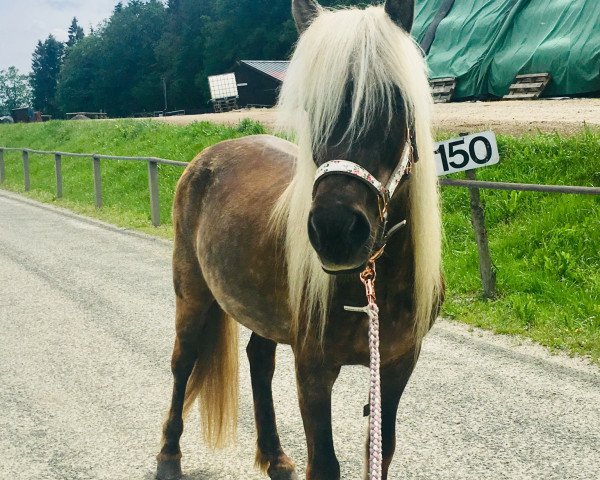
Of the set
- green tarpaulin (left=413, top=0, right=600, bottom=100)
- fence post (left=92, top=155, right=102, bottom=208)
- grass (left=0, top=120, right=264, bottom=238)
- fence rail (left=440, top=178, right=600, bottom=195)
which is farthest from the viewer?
green tarpaulin (left=413, top=0, right=600, bottom=100)

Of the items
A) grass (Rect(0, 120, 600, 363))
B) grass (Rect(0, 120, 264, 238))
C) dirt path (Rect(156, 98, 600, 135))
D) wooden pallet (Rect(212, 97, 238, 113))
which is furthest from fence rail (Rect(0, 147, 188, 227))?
wooden pallet (Rect(212, 97, 238, 113))

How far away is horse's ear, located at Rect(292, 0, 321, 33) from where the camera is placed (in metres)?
2.40

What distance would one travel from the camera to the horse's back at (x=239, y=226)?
2.78 m

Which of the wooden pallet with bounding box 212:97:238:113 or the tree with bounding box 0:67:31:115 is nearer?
the wooden pallet with bounding box 212:97:238:113

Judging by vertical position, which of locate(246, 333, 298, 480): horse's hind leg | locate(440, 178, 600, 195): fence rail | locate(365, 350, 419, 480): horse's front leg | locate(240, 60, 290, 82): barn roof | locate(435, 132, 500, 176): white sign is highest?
locate(240, 60, 290, 82): barn roof

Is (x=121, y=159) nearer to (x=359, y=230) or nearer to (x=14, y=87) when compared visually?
(x=359, y=230)

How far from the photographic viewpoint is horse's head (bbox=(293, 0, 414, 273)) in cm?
187

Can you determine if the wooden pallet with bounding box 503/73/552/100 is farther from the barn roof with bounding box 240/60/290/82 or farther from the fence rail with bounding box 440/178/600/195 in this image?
the barn roof with bounding box 240/60/290/82

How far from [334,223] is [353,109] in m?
0.37

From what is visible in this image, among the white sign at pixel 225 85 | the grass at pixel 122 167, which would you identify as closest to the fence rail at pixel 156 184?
the grass at pixel 122 167

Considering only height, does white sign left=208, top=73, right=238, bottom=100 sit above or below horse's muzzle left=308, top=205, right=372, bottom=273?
above

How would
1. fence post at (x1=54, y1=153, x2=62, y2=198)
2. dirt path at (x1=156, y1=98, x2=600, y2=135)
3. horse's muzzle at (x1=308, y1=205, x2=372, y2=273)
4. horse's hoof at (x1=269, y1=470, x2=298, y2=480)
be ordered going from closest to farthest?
horse's muzzle at (x1=308, y1=205, x2=372, y2=273) → horse's hoof at (x1=269, y1=470, x2=298, y2=480) → dirt path at (x1=156, y1=98, x2=600, y2=135) → fence post at (x1=54, y1=153, x2=62, y2=198)

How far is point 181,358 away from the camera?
3475 millimetres

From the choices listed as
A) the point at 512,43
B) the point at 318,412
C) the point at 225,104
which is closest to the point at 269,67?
the point at 225,104
